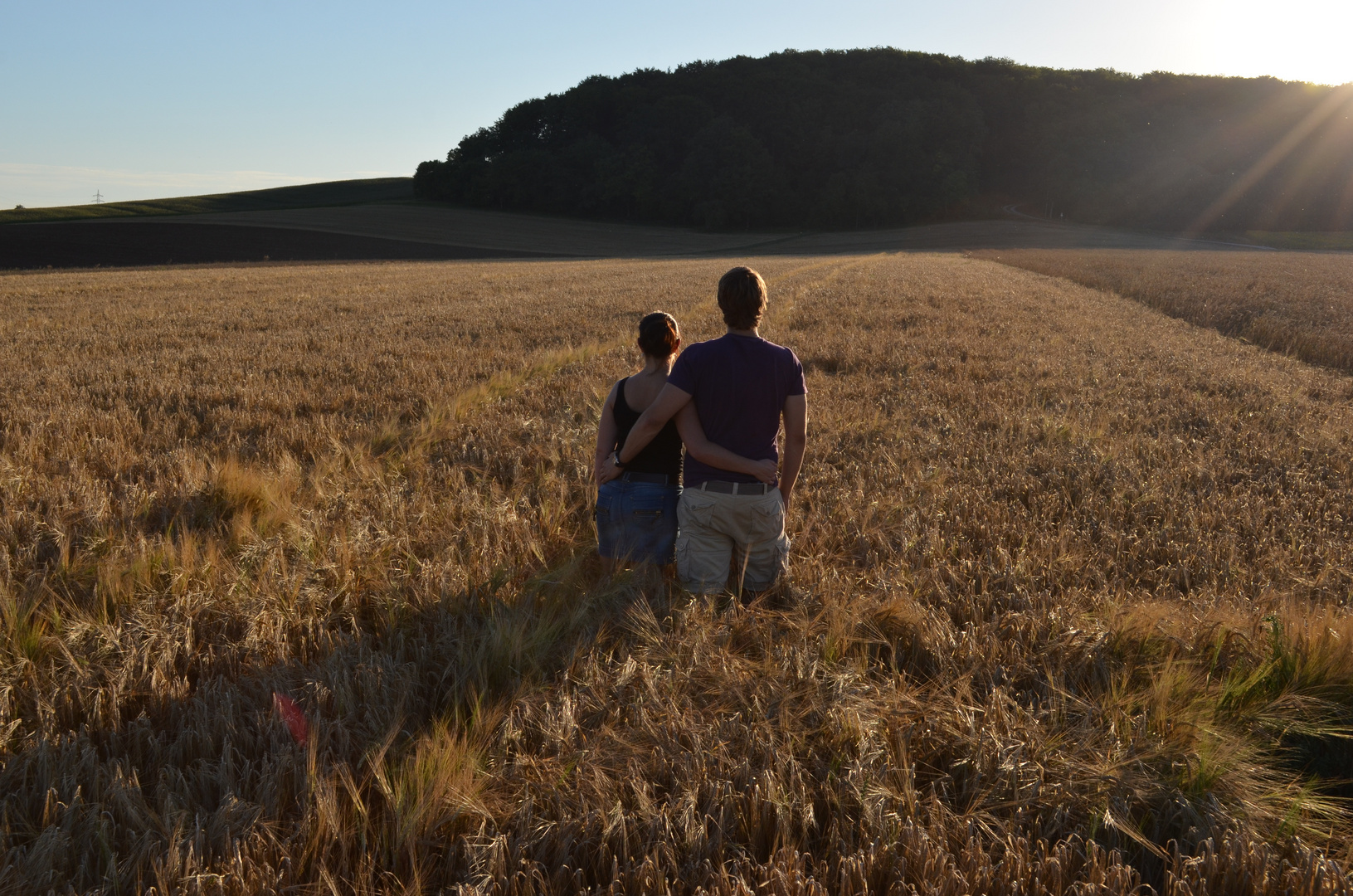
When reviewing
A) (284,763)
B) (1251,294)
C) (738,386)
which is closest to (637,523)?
(738,386)

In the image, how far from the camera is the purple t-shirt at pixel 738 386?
329 cm

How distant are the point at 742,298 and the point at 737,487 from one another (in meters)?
0.85

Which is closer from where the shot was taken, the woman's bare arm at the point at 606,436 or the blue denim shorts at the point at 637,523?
the blue denim shorts at the point at 637,523

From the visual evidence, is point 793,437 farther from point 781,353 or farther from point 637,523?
point 637,523

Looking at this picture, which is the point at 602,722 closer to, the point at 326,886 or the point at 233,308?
the point at 326,886

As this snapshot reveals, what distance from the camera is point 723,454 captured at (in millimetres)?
3297

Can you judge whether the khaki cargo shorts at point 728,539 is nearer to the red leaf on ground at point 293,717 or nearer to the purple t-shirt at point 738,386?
the purple t-shirt at point 738,386

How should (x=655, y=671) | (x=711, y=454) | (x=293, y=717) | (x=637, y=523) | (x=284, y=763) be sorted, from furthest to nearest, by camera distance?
(x=637, y=523) < (x=711, y=454) < (x=655, y=671) < (x=293, y=717) < (x=284, y=763)

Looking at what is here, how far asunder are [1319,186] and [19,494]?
12468cm

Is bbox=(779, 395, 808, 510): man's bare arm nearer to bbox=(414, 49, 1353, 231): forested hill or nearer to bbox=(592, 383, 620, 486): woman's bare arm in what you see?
bbox=(592, 383, 620, 486): woman's bare arm

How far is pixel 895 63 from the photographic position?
13138 centimetres

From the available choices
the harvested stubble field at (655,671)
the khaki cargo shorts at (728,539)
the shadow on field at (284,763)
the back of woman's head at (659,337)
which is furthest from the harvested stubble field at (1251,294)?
the shadow on field at (284,763)

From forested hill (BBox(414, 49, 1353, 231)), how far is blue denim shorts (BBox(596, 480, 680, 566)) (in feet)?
291

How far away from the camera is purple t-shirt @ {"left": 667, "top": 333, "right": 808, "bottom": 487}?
3295 mm
